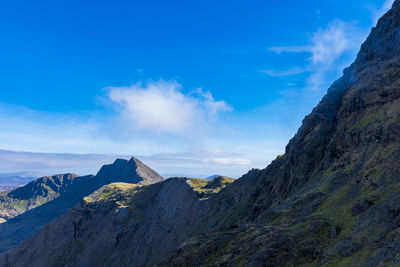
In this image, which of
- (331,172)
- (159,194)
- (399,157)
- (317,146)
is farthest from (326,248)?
(159,194)

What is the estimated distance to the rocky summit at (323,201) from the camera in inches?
1768

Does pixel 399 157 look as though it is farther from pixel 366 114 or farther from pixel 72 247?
pixel 72 247

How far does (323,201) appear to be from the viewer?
6081 cm

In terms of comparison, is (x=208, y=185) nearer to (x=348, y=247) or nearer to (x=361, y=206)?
(x=361, y=206)

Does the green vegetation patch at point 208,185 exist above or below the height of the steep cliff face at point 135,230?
above

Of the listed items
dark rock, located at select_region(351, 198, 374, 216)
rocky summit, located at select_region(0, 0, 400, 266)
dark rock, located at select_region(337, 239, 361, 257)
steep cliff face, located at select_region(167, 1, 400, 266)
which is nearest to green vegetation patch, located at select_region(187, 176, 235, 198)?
rocky summit, located at select_region(0, 0, 400, 266)

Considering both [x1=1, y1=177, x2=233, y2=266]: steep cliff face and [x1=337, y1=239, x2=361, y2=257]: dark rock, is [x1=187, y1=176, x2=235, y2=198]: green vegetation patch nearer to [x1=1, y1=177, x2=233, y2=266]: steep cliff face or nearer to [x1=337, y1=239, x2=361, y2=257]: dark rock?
[x1=1, y1=177, x2=233, y2=266]: steep cliff face

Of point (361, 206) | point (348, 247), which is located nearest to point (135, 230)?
point (361, 206)

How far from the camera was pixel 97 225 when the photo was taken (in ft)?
620

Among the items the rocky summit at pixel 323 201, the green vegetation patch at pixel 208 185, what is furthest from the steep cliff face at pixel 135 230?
the rocky summit at pixel 323 201

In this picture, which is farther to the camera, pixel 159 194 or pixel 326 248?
pixel 159 194

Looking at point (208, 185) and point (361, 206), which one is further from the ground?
point (208, 185)

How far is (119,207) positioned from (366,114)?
165 metres

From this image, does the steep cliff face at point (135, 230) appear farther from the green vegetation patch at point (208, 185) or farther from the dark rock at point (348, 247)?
the dark rock at point (348, 247)
